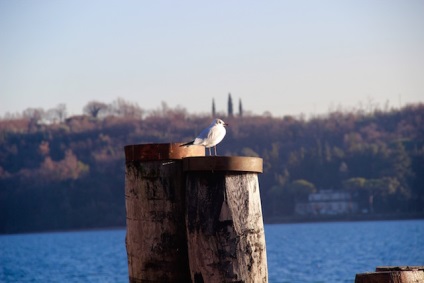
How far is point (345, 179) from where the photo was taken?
190750 millimetres

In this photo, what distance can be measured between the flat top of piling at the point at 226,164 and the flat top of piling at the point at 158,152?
15.4 inches

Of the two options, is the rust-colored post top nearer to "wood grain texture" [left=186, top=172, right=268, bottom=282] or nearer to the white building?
"wood grain texture" [left=186, top=172, right=268, bottom=282]

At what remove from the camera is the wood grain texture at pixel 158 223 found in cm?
736

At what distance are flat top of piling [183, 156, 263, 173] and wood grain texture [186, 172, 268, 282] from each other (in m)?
0.06

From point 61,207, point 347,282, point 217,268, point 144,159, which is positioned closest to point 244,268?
point 217,268

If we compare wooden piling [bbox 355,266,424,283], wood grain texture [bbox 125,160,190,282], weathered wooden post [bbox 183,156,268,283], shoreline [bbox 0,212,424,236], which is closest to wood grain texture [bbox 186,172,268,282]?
weathered wooden post [bbox 183,156,268,283]

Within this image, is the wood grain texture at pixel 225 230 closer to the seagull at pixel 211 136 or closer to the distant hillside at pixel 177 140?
the seagull at pixel 211 136

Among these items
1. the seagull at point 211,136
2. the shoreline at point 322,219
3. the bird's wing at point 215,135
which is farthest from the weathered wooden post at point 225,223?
the shoreline at point 322,219

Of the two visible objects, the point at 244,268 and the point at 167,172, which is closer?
the point at 244,268

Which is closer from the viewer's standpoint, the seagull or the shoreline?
the seagull

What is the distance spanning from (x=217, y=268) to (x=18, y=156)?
194640 mm

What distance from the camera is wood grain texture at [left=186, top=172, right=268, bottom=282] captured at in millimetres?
6891

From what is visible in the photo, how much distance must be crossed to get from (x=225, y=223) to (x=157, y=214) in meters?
0.68

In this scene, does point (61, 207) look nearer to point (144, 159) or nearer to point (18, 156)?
point (18, 156)
